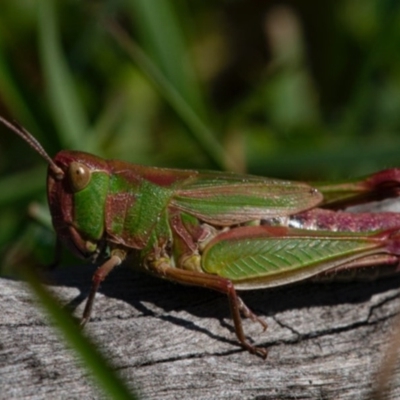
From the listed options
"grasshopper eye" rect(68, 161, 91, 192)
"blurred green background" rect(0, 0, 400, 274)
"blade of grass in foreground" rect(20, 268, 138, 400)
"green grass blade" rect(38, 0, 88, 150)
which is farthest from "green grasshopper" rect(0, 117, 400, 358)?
"green grass blade" rect(38, 0, 88, 150)

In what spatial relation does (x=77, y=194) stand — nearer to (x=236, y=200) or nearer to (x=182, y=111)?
(x=236, y=200)

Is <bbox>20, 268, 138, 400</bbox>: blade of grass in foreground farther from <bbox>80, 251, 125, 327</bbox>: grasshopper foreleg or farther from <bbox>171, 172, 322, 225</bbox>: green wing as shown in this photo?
<bbox>171, 172, 322, 225</bbox>: green wing

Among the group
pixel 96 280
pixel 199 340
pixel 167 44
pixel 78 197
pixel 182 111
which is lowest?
pixel 199 340

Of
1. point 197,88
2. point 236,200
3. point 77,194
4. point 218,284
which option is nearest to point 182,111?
point 197,88

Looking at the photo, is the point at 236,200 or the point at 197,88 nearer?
the point at 236,200

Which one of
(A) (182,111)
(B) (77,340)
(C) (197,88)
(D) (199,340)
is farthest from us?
(C) (197,88)

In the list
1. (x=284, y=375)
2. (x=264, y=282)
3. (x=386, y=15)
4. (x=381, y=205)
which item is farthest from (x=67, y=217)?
(x=386, y=15)

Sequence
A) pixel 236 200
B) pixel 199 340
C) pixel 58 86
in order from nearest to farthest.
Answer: pixel 199 340, pixel 236 200, pixel 58 86
